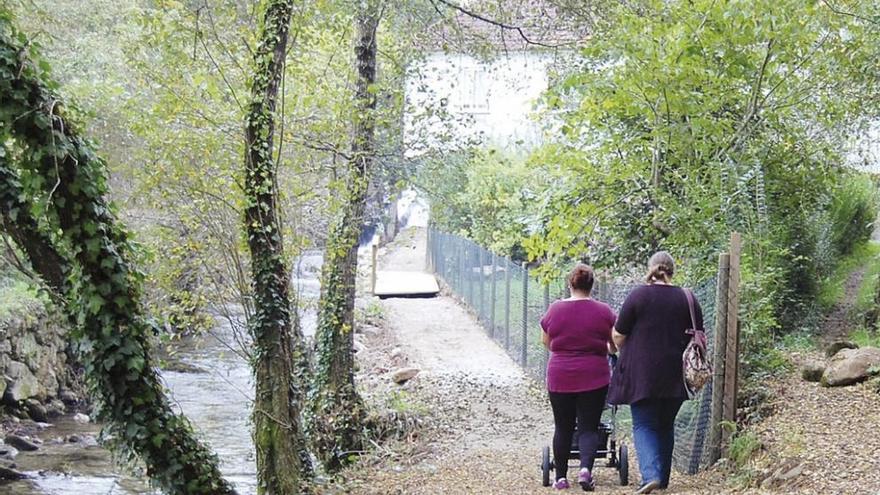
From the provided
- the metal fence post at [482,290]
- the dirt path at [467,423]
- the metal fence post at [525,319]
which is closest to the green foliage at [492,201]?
the metal fence post at [482,290]

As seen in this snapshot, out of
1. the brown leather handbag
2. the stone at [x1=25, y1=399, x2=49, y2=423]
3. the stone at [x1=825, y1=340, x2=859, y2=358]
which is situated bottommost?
the stone at [x1=25, y1=399, x2=49, y2=423]

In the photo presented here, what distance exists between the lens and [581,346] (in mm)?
7223

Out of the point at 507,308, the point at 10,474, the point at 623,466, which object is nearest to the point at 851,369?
the point at 623,466

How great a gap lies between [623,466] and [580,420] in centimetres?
68

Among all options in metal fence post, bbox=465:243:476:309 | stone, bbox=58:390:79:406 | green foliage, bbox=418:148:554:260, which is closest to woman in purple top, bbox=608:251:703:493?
green foliage, bbox=418:148:554:260

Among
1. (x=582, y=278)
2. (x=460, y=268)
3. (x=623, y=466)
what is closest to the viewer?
(x=582, y=278)

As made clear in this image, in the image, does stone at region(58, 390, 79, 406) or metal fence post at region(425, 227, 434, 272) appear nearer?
stone at region(58, 390, 79, 406)

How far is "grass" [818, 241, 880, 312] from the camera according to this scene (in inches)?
486

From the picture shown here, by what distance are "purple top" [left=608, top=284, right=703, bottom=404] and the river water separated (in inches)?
217

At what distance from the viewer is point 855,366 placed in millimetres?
8523

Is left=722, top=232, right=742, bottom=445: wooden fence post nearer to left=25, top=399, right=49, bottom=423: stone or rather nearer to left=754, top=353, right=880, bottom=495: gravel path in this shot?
left=754, top=353, right=880, bottom=495: gravel path

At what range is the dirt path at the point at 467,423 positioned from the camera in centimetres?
888

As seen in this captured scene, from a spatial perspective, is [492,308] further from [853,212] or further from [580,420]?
[580,420]

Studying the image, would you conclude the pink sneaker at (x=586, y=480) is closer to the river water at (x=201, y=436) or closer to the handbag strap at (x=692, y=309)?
the handbag strap at (x=692, y=309)
